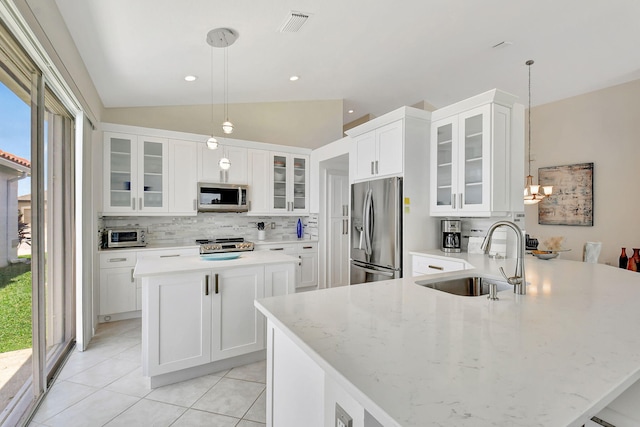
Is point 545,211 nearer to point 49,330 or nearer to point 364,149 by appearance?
point 364,149

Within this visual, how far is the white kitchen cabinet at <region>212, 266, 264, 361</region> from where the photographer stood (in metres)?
2.37

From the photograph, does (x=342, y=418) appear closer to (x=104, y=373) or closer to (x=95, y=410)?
(x=95, y=410)

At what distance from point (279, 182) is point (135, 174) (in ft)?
6.37

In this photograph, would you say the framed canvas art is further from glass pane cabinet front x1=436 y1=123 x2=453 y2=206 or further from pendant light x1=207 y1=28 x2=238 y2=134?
pendant light x1=207 y1=28 x2=238 y2=134

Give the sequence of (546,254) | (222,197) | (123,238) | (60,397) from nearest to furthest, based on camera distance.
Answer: (60,397) → (546,254) → (123,238) → (222,197)

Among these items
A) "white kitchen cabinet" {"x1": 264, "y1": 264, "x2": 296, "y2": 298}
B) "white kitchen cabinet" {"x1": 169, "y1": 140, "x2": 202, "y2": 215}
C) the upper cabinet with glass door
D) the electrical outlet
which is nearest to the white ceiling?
"white kitchen cabinet" {"x1": 169, "y1": 140, "x2": 202, "y2": 215}

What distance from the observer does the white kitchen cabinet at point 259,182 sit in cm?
456

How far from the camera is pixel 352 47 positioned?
3223 millimetres

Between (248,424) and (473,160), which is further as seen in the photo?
(473,160)

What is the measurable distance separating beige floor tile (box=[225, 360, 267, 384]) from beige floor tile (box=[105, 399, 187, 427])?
1.57 feet

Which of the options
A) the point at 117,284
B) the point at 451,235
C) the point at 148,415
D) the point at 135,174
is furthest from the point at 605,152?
the point at 117,284

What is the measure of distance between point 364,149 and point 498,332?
117 inches

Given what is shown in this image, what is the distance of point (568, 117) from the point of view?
5.18m

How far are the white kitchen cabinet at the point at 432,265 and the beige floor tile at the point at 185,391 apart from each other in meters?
2.05
